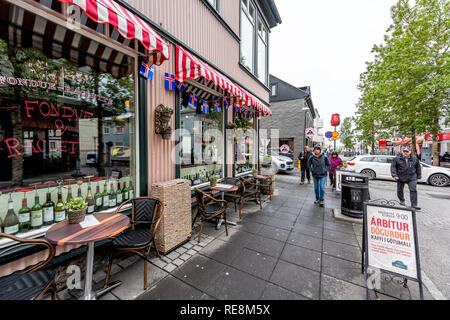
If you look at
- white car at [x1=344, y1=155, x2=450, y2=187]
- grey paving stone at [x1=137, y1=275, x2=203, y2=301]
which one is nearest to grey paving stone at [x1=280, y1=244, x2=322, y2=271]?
grey paving stone at [x1=137, y1=275, x2=203, y2=301]

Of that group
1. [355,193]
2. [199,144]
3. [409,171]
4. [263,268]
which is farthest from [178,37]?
[409,171]

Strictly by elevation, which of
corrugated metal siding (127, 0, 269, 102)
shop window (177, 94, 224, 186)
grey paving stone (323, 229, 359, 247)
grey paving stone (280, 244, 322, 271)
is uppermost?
corrugated metal siding (127, 0, 269, 102)

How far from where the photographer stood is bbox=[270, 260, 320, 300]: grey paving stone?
7.48ft

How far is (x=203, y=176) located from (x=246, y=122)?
343cm

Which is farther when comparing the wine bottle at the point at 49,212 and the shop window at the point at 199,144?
the shop window at the point at 199,144

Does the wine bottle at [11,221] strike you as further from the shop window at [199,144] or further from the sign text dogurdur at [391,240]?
the sign text dogurdur at [391,240]

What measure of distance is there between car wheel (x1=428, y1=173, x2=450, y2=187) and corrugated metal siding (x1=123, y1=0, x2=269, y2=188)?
38.8ft

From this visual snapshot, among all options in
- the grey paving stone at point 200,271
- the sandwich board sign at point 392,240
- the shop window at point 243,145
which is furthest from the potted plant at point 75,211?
the shop window at point 243,145

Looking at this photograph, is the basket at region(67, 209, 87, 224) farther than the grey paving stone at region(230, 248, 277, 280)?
No

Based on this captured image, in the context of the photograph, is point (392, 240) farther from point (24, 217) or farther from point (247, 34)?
point (247, 34)

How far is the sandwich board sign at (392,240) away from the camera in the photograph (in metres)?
2.18

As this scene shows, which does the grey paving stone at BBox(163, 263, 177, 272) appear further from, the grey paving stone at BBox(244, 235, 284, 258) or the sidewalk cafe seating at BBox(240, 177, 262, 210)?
the sidewalk cafe seating at BBox(240, 177, 262, 210)

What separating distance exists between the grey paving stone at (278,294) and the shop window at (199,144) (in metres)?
2.99
